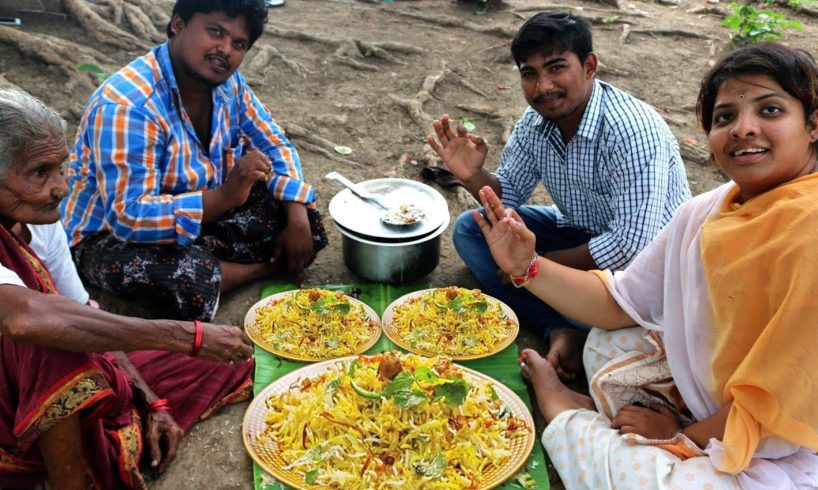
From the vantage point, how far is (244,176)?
361cm

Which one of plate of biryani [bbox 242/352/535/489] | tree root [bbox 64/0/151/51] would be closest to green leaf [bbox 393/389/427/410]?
plate of biryani [bbox 242/352/535/489]

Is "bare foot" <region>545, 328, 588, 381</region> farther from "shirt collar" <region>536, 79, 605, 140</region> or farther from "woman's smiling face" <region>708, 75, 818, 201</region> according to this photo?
"woman's smiling face" <region>708, 75, 818, 201</region>

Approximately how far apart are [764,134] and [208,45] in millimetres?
2657

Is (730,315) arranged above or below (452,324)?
above

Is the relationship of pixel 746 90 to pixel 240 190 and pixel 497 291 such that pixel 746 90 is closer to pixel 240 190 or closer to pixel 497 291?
pixel 497 291

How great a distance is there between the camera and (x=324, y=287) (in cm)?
424

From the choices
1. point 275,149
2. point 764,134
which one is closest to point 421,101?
point 275,149

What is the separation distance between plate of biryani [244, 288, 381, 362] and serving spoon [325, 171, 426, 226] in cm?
56

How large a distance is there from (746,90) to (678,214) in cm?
58

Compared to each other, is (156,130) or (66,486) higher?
(156,130)

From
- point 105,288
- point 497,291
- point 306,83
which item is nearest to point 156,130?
point 105,288

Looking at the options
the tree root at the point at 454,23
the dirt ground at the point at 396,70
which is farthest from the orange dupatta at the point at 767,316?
the tree root at the point at 454,23

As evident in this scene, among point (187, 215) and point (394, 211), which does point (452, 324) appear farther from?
point (187, 215)

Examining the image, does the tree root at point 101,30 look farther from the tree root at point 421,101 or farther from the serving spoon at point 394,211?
the serving spoon at point 394,211
